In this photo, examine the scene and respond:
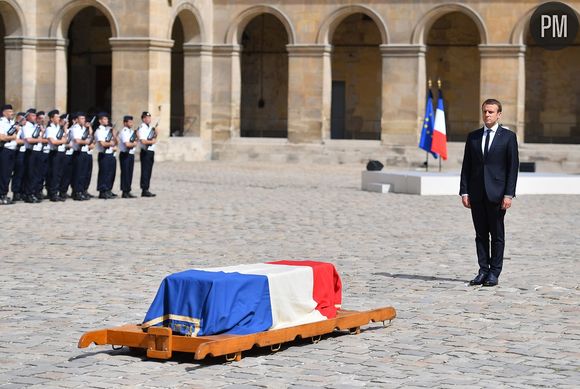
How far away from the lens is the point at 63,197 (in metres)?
23.9

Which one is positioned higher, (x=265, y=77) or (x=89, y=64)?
(x=89, y=64)

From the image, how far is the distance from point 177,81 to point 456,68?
8.73 metres

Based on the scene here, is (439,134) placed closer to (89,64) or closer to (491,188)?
(89,64)

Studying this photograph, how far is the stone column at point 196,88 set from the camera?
3772 centimetres

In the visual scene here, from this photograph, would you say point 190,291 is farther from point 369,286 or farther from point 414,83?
point 414,83

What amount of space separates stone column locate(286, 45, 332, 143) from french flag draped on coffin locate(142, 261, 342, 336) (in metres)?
28.3

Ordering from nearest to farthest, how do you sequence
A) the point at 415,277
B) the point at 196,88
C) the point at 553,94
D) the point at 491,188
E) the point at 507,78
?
1. the point at 491,188
2. the point at 415,277
3. the point at 507,78
4. the point at 196,88
5. the point at 553,94

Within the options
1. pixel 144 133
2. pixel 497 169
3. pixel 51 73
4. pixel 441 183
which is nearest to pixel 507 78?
pixel 441 183

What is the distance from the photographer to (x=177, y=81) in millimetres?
42719

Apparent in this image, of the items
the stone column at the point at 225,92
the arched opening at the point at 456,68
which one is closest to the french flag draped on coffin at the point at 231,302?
the stone column at the point at 225,92

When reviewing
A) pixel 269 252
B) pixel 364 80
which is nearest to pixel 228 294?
pixel 269 252

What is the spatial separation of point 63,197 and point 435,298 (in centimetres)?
1318

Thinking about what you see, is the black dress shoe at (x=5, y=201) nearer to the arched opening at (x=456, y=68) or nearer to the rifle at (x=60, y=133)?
the rifle at (x=60, y=133)

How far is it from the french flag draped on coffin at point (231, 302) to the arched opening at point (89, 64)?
108 feet
